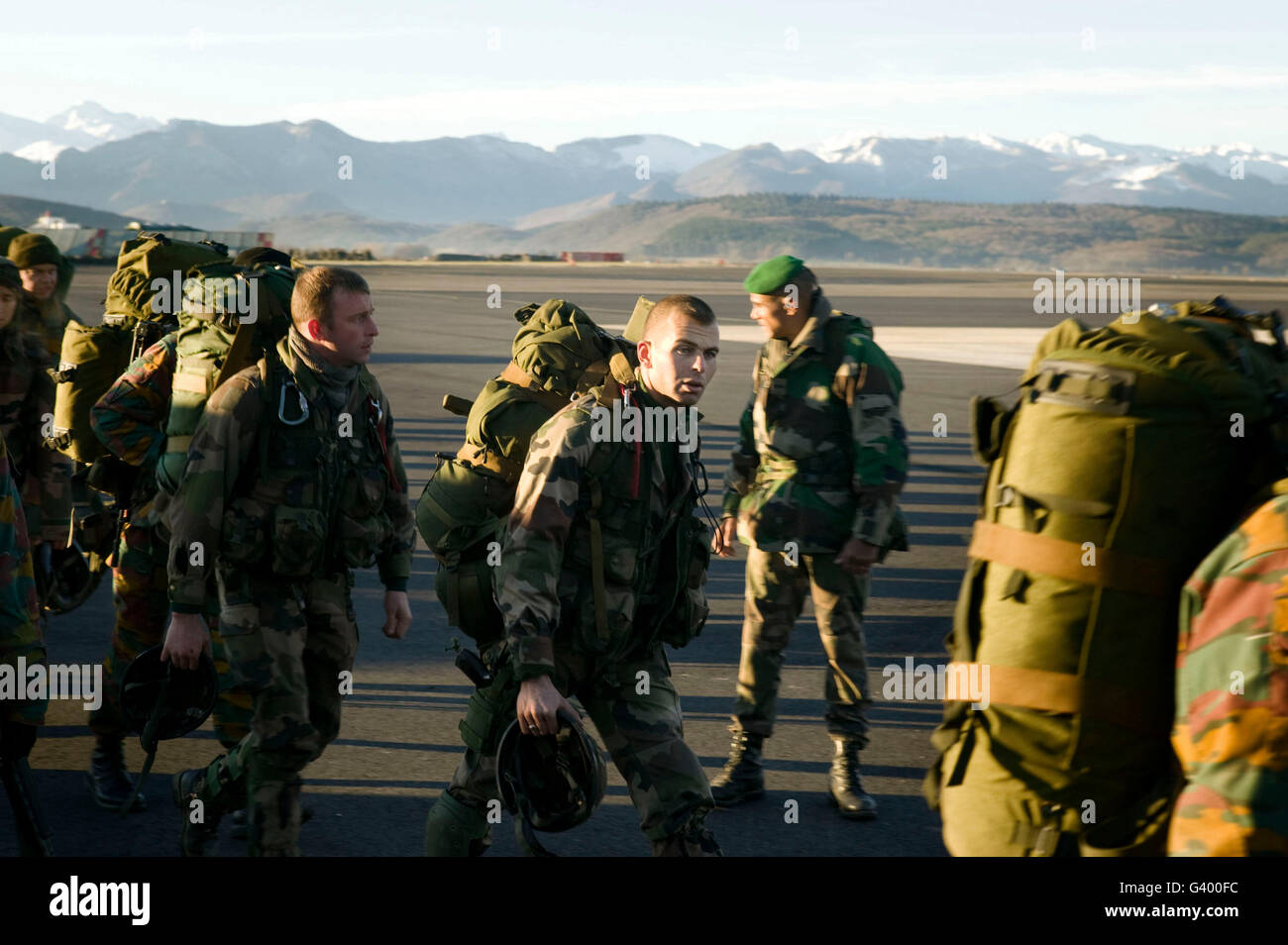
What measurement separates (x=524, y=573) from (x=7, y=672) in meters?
1.46

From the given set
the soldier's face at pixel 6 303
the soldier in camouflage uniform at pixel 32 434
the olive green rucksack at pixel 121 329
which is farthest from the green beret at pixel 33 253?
the soldier's face at pixel 6 303

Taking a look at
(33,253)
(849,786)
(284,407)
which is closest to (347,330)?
(284,407)

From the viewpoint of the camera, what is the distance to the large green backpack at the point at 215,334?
4.95 m

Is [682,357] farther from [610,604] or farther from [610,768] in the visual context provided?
[610,768]

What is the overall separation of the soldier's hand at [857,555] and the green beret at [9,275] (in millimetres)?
3458

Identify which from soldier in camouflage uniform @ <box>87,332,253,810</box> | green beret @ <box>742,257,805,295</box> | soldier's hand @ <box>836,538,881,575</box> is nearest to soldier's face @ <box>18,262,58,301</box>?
soldier in camouflage uniform @ <box>87,332,253,810</box>

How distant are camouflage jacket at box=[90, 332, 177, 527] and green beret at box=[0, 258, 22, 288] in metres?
0.58

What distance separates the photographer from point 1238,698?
2.31 meters

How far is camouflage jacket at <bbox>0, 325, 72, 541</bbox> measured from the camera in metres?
6.84

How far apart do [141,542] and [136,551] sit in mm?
43

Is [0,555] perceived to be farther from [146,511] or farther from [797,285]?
[797,285]

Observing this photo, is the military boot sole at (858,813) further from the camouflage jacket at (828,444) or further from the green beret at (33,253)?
the green beret at (33,253)

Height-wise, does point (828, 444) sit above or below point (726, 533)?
above

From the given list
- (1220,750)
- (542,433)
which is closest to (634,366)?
(542,433)
